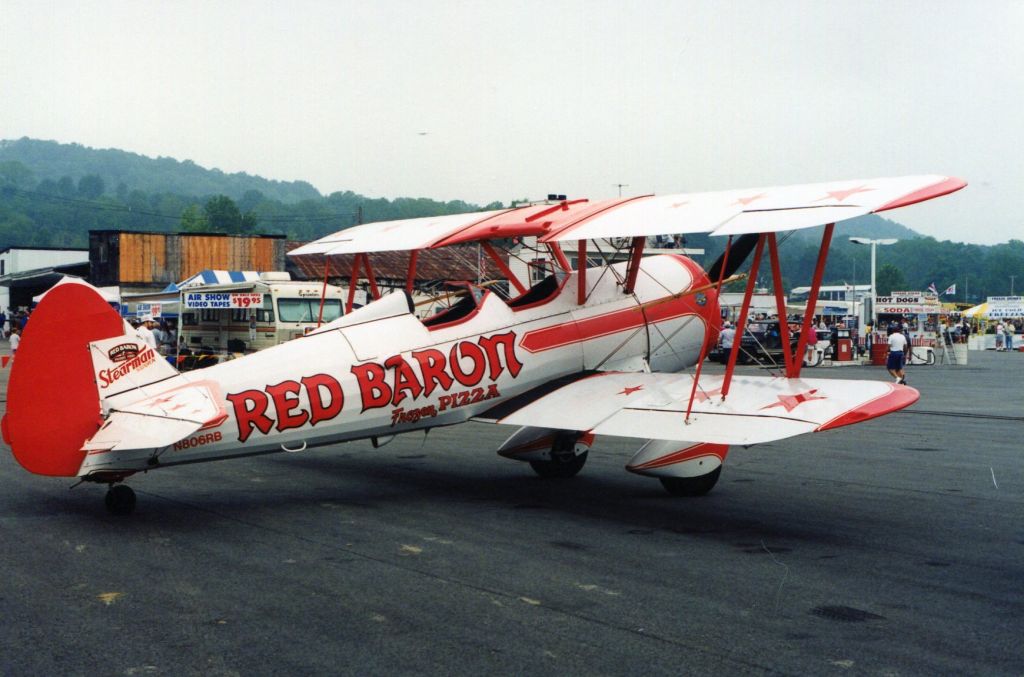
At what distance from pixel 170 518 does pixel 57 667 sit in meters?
3.77

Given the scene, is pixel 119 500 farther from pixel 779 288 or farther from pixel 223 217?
pixel 223 217

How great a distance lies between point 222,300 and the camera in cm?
2447

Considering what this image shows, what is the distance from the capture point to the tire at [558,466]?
11.5 meters

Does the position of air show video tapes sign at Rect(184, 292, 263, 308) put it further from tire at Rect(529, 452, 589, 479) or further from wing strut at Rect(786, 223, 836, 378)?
wing strut at Rect(786, 223, 836, 378)

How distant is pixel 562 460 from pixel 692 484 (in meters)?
1.84

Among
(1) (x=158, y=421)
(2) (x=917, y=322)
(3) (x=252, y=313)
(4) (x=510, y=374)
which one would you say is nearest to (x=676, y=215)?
(4) (x=510, y=374)

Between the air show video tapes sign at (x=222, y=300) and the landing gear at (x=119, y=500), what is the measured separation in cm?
1579

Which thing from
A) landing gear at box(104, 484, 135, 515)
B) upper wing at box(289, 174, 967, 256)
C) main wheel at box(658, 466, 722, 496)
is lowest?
main wheel at box(658, 466, 722, 496)

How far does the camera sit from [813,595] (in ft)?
21.3

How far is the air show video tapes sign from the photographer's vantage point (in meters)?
24.0

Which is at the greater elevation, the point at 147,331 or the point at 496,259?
the point at 496,259

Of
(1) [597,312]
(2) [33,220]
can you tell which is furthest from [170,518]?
(2) [33,220]

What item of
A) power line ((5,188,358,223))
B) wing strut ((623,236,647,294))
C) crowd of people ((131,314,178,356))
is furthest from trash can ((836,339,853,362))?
power line ((5,188,358,223))

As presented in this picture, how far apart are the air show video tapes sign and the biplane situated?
12452 millimetres
